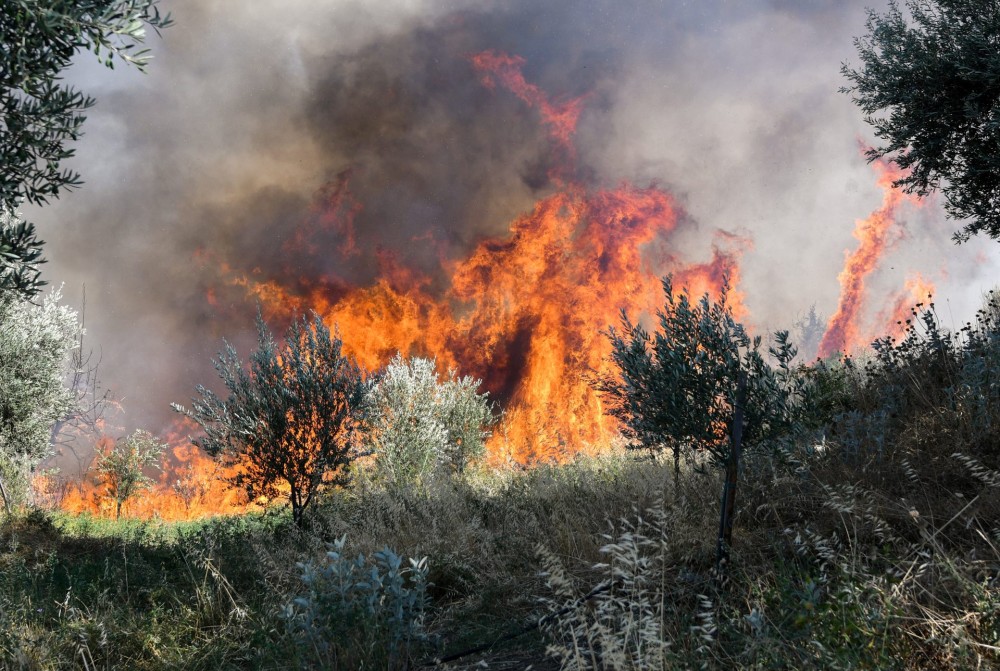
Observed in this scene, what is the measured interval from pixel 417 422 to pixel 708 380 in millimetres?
15011

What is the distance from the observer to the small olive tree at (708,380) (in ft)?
22.4

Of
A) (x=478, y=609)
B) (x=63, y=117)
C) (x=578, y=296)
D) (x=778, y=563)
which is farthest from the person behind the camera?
(x=578, y=296)

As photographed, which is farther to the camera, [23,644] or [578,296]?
[578,296]

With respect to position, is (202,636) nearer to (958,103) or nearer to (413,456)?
(413,456)

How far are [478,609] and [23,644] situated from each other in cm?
472

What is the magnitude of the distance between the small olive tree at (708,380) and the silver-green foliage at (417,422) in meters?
11.5

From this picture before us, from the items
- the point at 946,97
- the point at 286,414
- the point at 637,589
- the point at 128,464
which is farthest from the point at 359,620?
the point at 128,464

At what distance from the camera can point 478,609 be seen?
7.11m

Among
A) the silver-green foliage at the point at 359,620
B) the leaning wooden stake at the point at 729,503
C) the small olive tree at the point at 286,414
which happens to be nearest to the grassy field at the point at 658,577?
the silver-green foliage at the point at 359,620

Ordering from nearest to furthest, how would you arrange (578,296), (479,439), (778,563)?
(778,563) → (479,439) → (578,296)

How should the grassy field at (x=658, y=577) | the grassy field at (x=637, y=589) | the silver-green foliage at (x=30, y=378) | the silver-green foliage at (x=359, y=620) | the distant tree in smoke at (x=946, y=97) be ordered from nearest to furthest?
the grassy field at (x=637, y=589) < the grassy field at (x=658, y=577) < the silver-green foliage at (x=359, y=620) < the distant tree in smoke at (x=946, y=97) < the silver-green foliage at (x=30, y=378)

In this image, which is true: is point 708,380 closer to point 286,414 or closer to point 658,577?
point 658,577

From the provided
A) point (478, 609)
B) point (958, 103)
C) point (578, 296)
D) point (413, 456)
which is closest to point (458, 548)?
point (478, 609)

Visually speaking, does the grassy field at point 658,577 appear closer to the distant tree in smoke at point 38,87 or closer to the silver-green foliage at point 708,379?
the silver-green foliage at point 708,379
